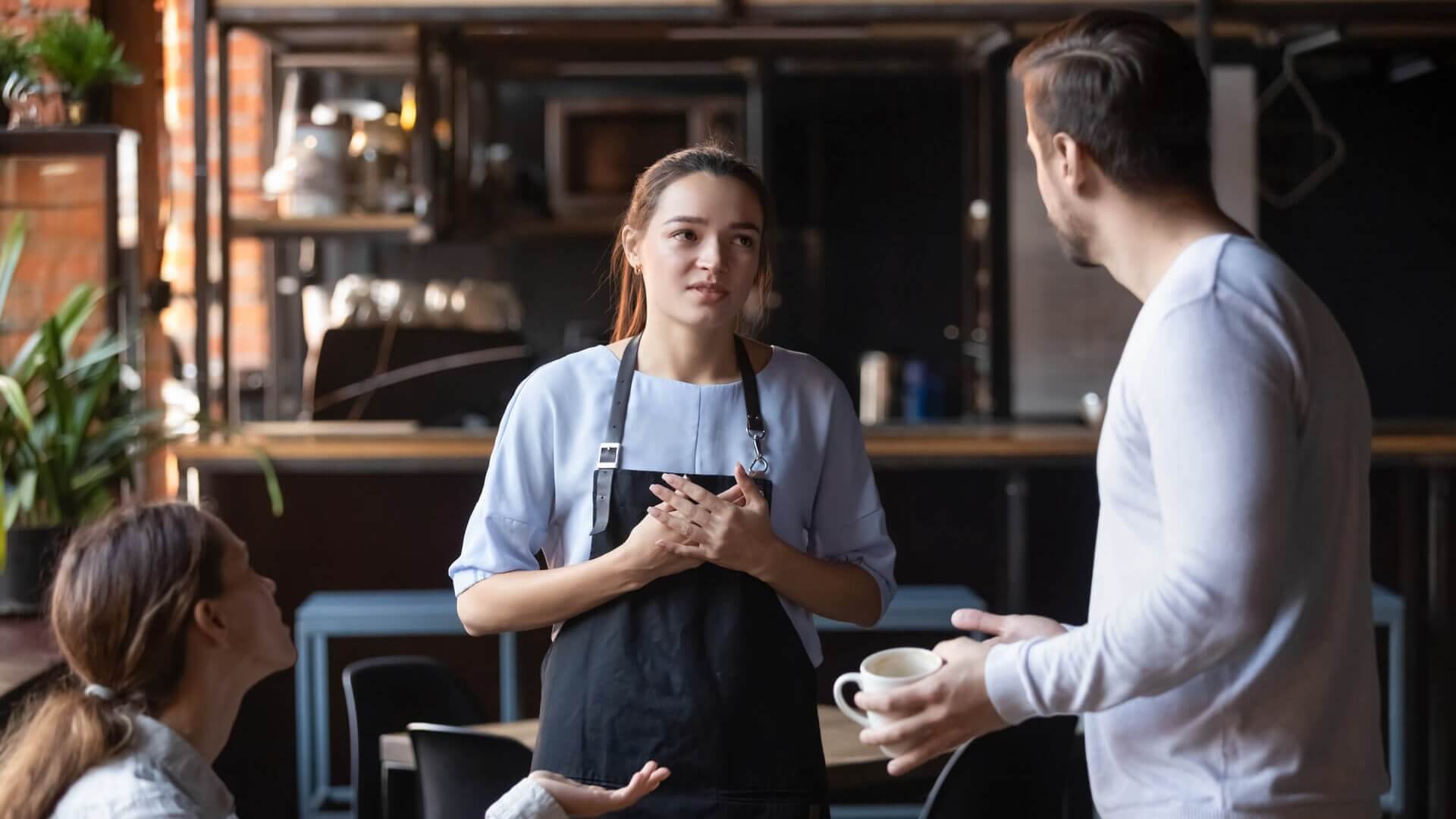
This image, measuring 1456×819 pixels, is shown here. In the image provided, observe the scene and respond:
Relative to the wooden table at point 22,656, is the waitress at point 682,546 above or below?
above

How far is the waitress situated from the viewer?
4.93 feet

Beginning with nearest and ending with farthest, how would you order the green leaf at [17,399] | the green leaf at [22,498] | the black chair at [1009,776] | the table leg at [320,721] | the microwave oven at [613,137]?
the black chair at [1009,776] → the green leaf at [17,399] → the green leaf at [22,498] → the table leg at [320,721] → the microwave oven at [613,137]

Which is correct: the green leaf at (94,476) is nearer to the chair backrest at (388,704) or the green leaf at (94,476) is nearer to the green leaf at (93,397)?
the green leaf at (93,397)

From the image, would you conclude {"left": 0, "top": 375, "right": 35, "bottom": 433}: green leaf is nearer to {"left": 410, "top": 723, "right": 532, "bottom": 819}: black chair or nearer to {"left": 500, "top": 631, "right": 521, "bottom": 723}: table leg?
{"left": 410, "top": 723, "right": 532, "bottom": 819}: black chair

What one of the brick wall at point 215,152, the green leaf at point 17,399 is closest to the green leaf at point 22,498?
the green leaf at point 17,399

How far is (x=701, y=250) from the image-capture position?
1.51 metres

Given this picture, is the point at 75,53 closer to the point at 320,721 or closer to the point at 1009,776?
the point at 320,721

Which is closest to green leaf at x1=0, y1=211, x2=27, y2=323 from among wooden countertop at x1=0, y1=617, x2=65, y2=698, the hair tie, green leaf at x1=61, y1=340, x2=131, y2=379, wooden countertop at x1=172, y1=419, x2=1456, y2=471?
green leaf at x1=61, y1=340, x2=131, y2=379

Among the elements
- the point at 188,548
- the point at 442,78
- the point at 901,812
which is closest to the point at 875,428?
the point at 901,812

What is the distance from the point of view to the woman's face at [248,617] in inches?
58.2

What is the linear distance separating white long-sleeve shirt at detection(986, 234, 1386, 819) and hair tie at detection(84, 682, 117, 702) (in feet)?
2.73

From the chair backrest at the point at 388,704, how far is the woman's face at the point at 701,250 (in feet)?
3.46

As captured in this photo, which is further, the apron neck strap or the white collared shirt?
the apron neck strap

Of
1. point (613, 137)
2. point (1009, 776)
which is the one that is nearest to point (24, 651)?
point (1009, 776)
